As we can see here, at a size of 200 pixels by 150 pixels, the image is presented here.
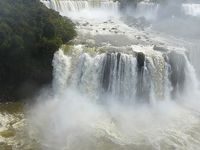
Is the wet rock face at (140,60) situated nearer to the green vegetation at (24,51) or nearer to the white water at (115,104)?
the white water at (115,104)

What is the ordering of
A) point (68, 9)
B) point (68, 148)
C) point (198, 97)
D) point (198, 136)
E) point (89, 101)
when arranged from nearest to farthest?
point (68, 148) → point (198, 136) → point (89, 101) → point (198, 97) → point (68, 9)

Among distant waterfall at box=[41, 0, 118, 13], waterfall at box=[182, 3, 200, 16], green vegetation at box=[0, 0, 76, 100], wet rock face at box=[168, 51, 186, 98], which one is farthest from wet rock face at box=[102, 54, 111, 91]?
waterfall at box=[182, 3, 200, 16]

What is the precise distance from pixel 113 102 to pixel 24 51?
8483 millimetres

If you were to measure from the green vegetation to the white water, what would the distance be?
1203 millimetres

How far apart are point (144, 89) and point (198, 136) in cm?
620

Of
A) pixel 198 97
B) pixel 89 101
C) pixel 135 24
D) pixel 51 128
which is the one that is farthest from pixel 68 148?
pixel 135 24

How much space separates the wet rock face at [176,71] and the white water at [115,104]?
0.40m

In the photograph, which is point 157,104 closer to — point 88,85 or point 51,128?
point 88,85

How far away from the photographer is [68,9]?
47.8m

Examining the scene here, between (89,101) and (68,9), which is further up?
(68,9)

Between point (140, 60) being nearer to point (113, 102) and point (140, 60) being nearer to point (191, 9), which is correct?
point (113, 102)

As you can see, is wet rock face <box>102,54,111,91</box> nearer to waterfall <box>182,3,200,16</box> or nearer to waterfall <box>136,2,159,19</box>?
waterfall <box>136,2,159,19</box>

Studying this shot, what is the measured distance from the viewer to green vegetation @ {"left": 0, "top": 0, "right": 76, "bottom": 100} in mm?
29828

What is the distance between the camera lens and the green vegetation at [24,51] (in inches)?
1174
